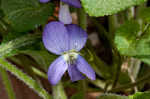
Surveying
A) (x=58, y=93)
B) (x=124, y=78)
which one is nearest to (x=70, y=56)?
(x=58, y=93)

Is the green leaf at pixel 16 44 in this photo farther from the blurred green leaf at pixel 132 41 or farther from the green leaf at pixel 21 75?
the blurred green leaf at pixel 132 41

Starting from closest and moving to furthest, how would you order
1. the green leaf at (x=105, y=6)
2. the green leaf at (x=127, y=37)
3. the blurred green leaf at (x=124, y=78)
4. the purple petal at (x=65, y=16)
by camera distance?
the green leaf at (x=105, y=6) < the purple petal at (x=65, y=16) < the green leaf at (x=127, y=37) < the blurred green leaf at (x=124, y=78)

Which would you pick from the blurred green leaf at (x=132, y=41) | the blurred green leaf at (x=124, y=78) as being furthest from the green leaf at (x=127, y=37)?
the blurred green leaf at (x=124, y=78)

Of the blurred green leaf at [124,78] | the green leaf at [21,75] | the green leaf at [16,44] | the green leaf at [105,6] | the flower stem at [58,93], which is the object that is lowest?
the blurred green leaf at [124,78]

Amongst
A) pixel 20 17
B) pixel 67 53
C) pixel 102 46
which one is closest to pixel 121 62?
pixel 67 53

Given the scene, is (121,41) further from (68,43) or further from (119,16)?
(119,16)

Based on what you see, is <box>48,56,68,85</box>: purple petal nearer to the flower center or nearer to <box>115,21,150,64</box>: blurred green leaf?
the flower center
